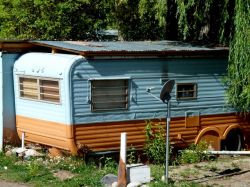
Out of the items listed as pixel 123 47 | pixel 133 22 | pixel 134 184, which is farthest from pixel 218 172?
pixel 133 22

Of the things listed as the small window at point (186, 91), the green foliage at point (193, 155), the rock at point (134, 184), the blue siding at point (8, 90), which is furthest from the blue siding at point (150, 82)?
the rock at point (134, 184)

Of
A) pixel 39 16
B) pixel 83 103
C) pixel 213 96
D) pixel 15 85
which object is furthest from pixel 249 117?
pixel 39 16

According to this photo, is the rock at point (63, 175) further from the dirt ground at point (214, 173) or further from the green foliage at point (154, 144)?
the green foliage at point (154, 144)

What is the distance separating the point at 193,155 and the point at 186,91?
1.63 m

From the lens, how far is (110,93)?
13.3 meters

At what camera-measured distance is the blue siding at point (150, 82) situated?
12.9 meters

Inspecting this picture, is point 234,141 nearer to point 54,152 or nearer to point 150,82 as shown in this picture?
point 150,82

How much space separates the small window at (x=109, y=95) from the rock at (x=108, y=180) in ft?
8.07

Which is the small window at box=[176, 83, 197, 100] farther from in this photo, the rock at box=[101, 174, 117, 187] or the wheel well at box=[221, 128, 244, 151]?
the rock at box=[101, 174, 117, 187]

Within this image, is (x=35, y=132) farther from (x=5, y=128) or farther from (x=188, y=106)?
(x=188, y=106)

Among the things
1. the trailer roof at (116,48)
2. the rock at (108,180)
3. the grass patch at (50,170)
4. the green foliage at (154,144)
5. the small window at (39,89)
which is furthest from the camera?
the green foliage at (154,144)

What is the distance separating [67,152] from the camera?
1309 centimetres

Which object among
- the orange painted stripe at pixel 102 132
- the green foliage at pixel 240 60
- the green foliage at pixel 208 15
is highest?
the green foliage at pixel 208 15

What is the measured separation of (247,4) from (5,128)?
6.67 m
